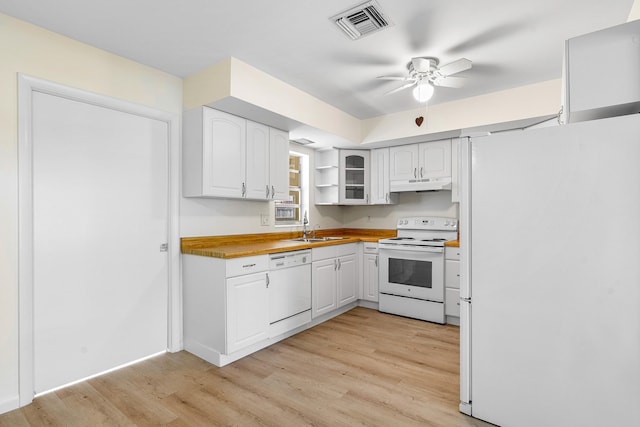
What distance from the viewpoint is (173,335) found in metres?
2.96

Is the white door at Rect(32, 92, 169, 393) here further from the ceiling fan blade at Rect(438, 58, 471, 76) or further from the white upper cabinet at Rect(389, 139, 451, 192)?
the white upper cabinet at Rect(389, 139, 451, 192)

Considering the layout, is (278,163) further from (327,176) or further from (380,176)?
(380,176)

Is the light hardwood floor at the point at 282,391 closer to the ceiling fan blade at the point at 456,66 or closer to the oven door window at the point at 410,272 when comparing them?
the oven door window at the point at 410,272

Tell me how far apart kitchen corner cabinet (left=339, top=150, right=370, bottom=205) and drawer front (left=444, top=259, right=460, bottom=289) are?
57.5 inches

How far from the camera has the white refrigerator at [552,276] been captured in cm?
153

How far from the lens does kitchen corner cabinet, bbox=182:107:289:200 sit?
9.46 feet

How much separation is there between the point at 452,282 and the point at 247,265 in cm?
233

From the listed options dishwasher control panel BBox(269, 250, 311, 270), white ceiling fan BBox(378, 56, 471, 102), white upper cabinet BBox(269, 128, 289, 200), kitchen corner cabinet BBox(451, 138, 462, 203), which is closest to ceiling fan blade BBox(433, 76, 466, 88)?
white ceiling fan BBox(378, 56, 471, 102)

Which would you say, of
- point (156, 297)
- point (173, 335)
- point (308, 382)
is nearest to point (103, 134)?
point (156, 297)

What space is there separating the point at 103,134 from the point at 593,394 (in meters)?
3.56

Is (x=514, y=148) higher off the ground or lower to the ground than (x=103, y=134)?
lower

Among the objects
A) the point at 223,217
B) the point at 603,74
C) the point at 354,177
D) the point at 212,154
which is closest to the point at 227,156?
the point at 212,154

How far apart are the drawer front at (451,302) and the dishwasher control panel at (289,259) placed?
1633 mm

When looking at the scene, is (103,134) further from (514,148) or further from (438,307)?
(438,307)
